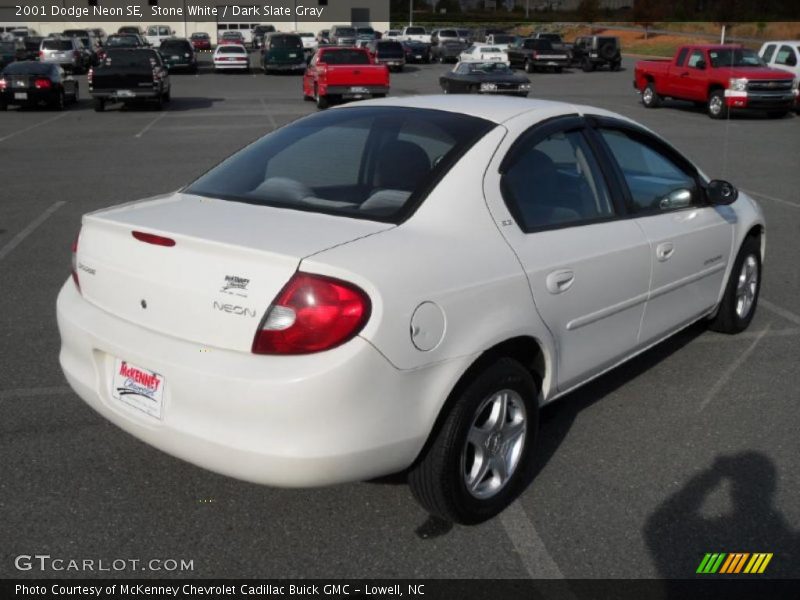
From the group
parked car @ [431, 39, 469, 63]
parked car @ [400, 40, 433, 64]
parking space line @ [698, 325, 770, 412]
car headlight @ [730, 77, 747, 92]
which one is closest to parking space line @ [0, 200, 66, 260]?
parking space line @ [698, 325, 770, 412]

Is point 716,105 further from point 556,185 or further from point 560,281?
point 560,281

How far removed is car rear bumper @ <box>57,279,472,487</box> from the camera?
297cm

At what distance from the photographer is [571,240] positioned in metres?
3.91

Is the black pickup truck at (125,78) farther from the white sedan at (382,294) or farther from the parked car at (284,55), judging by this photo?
the white sedan at (382,294)

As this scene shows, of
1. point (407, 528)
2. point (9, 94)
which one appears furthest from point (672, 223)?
point (9, 94)

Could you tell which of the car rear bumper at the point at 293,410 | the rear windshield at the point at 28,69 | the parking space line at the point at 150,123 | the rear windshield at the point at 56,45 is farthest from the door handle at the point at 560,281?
the rear windshield at the point at 56,45

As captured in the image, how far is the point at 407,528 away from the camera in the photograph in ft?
11.7

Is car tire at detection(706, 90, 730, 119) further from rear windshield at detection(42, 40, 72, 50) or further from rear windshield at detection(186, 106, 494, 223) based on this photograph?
rear windshield at detection(42, 40, 72, 50)

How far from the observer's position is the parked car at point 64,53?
43281mm

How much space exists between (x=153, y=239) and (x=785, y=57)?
24377mm

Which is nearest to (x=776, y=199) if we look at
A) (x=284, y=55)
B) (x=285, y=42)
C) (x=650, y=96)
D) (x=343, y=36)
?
(x=650, y=96)

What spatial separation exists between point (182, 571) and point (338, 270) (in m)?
1.26

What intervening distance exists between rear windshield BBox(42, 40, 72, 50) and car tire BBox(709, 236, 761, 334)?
44.3 m

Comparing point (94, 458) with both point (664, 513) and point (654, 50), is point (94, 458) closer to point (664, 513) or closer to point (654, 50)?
point (664, 513)
